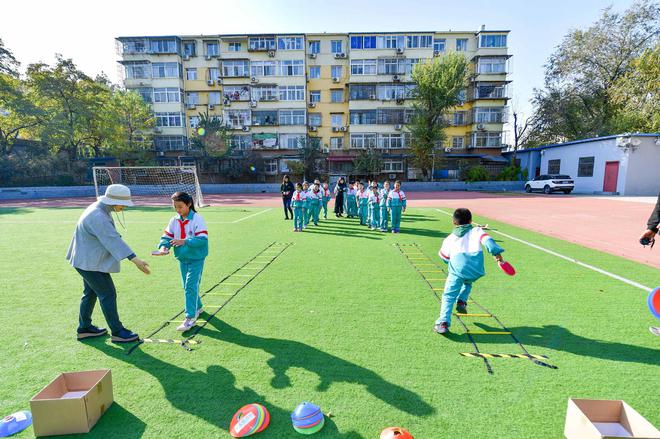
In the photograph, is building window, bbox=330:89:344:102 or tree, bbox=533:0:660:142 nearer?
tree, bbox=533:0:660:142

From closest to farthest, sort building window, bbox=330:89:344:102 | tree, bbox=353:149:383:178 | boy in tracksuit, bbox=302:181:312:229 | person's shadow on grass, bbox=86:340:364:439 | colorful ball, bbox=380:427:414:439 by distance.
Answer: colorful ball, bbox=380:427:414:439 → person's shadow on grass, bbox=86:340:364:439 → boy in tracksuit, bbox=302:181:312:229 → tree, bbox=353:149:383:178 → building window, bbox=330:89:344:102

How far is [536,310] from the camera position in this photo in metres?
5.02

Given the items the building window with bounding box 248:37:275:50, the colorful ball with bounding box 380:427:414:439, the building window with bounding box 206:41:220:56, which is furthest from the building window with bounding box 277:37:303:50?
the colorful ball with bounding box 380:427:414:439

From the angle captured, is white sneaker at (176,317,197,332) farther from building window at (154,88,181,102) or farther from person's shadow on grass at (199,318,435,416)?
building window at (154,88,181,102)

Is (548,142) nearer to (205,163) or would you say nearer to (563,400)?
(205,163)

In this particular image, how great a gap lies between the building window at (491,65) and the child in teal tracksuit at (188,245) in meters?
42.3

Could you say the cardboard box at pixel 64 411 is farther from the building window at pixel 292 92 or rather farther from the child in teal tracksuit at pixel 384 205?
the building window at pixel 292 92

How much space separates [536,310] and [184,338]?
499cm

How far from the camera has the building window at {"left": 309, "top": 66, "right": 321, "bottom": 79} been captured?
131ft

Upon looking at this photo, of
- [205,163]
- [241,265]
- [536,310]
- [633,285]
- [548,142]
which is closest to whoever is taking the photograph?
[536,310]

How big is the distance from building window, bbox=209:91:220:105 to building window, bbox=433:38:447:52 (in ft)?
85.5

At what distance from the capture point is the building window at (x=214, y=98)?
132ft

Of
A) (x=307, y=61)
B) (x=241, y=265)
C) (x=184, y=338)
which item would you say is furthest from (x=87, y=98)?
(x=184, y=338)

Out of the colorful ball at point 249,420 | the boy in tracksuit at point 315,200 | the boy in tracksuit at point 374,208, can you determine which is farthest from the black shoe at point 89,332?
the boy in tracksuit at point 374,208
